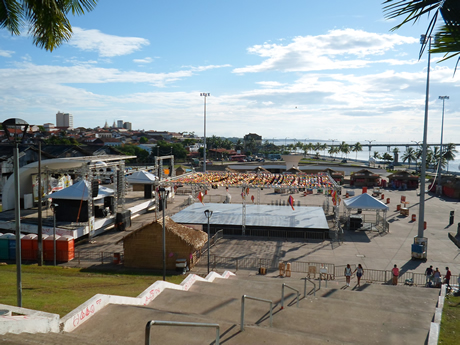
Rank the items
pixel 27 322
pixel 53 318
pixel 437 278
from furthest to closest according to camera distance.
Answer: pixel 437 278 < pixel 53 318 < pixel 27 322

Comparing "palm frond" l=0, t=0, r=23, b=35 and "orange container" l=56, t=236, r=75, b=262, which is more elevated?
"palm frond" l=0, t=0, r=23, b=35

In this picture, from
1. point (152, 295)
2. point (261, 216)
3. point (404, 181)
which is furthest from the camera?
point (404, 181)

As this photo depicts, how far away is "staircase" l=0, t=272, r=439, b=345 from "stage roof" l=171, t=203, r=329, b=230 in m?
12.5

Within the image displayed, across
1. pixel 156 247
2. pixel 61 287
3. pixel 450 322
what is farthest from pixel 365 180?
pixel 61 287

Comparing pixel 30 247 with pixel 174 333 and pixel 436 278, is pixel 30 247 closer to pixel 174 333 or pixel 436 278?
pixel 174 333

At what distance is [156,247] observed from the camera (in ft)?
63.4

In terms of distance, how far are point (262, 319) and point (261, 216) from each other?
20.3m

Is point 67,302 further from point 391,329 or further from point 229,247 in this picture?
point 229,247

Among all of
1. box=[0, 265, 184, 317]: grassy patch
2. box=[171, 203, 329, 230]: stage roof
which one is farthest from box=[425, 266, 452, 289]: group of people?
box=[0, 265, 184, 317]: grassy patch

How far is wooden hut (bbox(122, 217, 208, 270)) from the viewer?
19.0 meters

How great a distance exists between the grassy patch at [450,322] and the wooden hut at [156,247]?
1169 centimetres

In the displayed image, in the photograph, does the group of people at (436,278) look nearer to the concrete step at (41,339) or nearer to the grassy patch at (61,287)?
the grassy patch at (61,287)

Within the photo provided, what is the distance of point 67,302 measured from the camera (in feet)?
33.9

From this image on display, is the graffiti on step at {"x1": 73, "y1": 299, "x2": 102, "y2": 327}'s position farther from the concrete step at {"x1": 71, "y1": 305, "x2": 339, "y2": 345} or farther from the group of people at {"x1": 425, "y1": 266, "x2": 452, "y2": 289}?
the group of people at {"x1": 425, "y1": 266, "x2": 452, "y2": 289}
